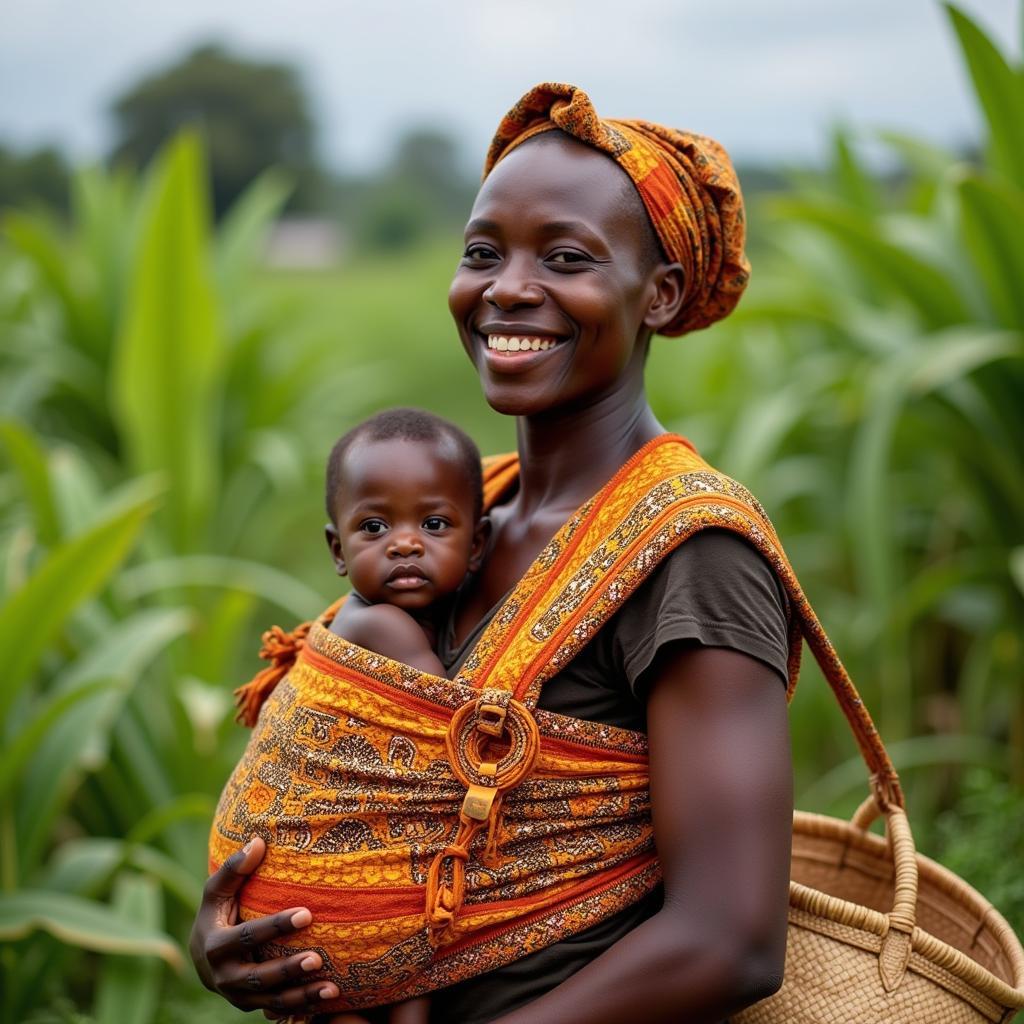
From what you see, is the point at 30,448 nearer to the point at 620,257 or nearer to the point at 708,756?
the point at 620,257

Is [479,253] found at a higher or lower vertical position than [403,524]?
higher

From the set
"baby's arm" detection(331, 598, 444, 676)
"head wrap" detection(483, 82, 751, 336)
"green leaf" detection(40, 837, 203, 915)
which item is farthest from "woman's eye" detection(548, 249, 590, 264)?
"green leaf" detection(40, 837, 203, 915)

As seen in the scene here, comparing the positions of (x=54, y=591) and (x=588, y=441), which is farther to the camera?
(x=54, y=591)

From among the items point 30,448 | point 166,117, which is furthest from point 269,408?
point 166,117

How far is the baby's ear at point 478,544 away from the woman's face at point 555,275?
209 mm

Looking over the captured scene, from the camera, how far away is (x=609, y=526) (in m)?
1.53

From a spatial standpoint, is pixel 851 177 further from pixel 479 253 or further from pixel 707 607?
pixel 707 607

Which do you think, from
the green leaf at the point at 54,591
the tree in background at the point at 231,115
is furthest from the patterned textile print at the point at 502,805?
the tree in background at the point at 231,115

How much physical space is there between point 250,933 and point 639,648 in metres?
0.56

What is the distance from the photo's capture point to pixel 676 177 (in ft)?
5.39

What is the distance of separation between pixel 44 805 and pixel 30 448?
96 cm

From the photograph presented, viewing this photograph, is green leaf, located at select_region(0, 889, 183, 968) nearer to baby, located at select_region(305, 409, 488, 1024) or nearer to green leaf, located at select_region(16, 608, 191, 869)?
green leaf, located at select_region(16, 608, 191, 869)

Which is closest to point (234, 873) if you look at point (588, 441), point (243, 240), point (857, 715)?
point (588, 441)

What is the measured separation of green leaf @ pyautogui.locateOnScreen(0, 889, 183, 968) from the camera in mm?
2674
